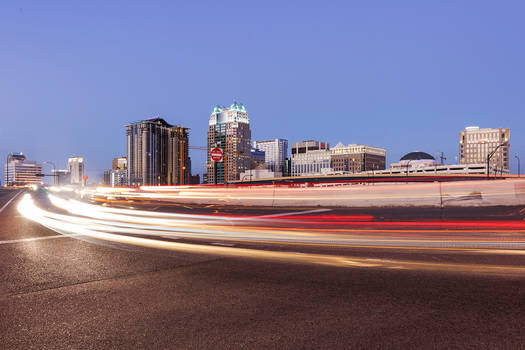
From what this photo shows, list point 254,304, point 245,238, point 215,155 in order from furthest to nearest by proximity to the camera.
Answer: point 215,155
point 245,238
point 254,304

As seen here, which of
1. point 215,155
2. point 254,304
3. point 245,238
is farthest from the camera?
point 215,155

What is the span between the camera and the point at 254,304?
470 cm

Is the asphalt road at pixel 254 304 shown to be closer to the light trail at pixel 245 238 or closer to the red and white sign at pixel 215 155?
the light trail at pixel 245 238

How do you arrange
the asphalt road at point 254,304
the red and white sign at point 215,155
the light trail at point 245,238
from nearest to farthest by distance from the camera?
the asphalt road at point 254,304 → the light trail at point 245,238 → the red and white sign at point 215,155

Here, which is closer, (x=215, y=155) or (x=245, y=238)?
(x=245, y=238)

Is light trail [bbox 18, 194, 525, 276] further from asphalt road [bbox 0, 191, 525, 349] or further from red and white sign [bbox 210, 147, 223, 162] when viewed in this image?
red and white sign [bbox 210, 147, 223, 162]

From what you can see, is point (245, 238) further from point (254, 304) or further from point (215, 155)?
point (215, 155)

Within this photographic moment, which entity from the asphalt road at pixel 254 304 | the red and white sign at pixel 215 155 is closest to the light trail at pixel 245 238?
the asphalt road at pixel 254 304

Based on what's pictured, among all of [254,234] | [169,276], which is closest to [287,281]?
[169,276]

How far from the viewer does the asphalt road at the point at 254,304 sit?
12.0 feet

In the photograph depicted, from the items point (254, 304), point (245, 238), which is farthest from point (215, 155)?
point (254, 304)

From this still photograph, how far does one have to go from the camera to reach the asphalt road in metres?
3.64

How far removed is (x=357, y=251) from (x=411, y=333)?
461cm

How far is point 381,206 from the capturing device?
22438 mm
